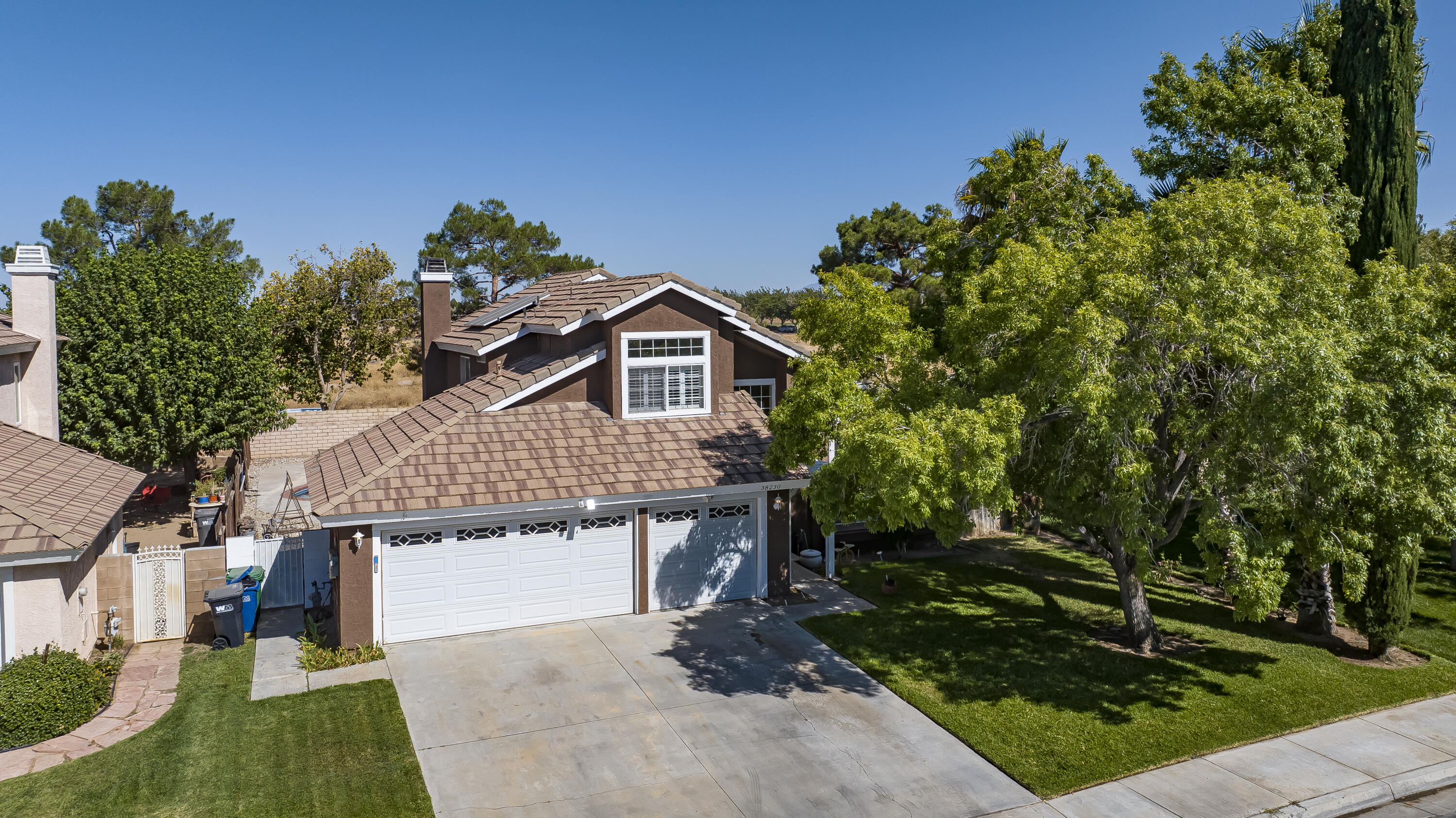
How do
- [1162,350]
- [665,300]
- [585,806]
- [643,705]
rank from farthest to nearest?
[665,300]
[643,705]
[1162,350]
[585,806]

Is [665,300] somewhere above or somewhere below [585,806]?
above

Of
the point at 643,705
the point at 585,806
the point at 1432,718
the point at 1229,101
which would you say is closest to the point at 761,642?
the point at 643,705

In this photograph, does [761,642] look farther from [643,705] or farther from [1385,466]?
[1385,466]

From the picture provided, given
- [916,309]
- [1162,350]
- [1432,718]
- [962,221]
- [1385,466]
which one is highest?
[962,221]

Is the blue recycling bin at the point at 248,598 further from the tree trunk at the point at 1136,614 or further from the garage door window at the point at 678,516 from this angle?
the tree trunk at the point at 1136,614

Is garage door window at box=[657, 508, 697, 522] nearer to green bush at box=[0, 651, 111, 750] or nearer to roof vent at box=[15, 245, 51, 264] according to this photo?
green bush at box=[0, 651, 111, 750]

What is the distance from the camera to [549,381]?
58.4ft

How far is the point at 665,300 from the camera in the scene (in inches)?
711

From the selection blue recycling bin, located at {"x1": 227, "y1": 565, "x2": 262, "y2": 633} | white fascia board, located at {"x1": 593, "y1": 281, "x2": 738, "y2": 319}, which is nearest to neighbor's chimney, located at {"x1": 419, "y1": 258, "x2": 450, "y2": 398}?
white fascia board, located at {"x1": 593, "y1": 281, "x2": 738, "y2": 319}

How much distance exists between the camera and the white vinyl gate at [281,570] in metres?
16.6

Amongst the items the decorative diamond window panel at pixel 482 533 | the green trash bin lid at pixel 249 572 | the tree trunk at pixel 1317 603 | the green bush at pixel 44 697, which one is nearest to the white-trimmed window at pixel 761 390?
the decorative diamond window panel at pixel 482 533

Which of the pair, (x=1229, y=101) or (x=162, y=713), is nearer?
(x=162, y=713)

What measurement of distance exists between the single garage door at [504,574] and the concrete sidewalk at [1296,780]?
8.28m

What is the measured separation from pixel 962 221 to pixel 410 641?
13425 mm
